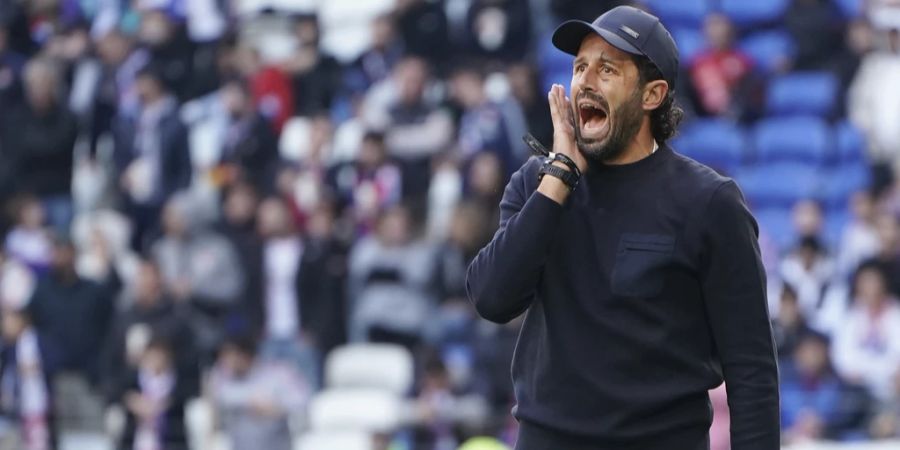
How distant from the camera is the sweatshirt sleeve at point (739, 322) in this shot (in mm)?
3482

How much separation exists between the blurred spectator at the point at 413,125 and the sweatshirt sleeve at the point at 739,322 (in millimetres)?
8423

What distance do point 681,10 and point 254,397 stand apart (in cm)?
489

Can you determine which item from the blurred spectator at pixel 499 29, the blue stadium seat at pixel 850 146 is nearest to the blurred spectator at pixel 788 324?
the blue stadium seat at pixel 850 146

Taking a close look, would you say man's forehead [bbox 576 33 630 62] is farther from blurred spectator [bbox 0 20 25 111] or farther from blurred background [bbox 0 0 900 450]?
blurred spectator [bbox 0 20 25 111]

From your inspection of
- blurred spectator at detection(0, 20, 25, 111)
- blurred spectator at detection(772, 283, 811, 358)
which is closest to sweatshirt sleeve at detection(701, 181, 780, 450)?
blurred spectator at detection(772, 283, 811, 358)

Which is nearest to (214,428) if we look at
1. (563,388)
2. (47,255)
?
(47,255)

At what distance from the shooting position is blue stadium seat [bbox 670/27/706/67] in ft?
41.6

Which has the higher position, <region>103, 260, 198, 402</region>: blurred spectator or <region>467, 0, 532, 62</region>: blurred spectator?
<region>467, 0, 532, 62</region>: blurred spectator

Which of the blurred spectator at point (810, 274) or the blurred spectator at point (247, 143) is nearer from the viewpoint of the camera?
the blurred spectator at point (810, 274)

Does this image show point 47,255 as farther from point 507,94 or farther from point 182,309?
point 507,94

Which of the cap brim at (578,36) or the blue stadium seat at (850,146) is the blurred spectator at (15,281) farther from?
the cap brim at (578,36)

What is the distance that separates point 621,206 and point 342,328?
317 inches

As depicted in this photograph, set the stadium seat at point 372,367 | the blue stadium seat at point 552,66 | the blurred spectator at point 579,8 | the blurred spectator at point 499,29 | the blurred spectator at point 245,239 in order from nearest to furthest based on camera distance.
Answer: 1. the stadium seat at point 372,367
2. the blurred spectator at point 245,239
3. the blue stadium seat at point 552,66
4. the blurred spectator at point 579,8
5. the blurred spectator at point 499,29

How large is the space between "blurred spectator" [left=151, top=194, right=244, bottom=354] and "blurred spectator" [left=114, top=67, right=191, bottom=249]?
649 millimetres
